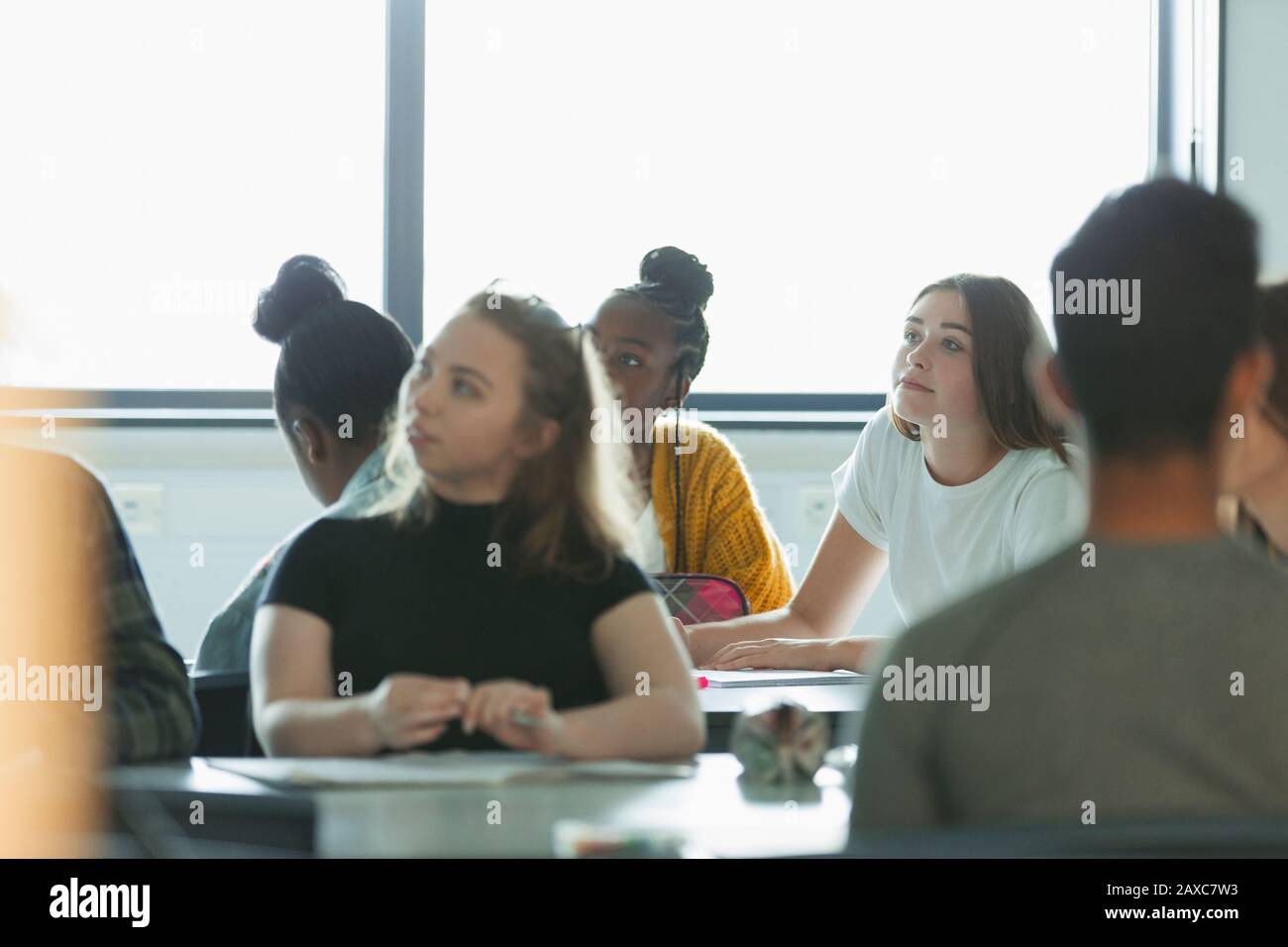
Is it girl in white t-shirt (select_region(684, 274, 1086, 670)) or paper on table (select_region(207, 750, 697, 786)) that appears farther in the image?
girl in white t-shirt (select_region(684, 274, 1086, 670))

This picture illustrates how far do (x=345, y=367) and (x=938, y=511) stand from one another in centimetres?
101

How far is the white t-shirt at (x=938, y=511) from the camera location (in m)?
1.92

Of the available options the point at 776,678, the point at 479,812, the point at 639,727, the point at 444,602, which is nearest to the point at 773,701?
the point at 639,727

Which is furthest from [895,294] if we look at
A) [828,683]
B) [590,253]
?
[828,683]

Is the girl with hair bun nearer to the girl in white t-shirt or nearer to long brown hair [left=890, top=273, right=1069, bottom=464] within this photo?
the girl in white t-shirt

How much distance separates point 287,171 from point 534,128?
1.92 ft

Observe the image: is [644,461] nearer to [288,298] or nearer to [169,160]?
[288,298]

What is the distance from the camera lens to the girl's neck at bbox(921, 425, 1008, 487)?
2080mm

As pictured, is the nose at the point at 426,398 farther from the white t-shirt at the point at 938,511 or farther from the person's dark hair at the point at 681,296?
the person's dark hair at the point at 681,296

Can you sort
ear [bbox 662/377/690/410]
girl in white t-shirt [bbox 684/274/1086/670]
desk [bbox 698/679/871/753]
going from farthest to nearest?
1. ear [bbox 662/377/690/410]
2. girl in white t-shirt [bbox 684/274/1086/670]
3. desk [bbox 698/679/871/753]

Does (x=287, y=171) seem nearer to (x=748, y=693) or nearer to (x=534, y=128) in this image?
(x=534, y=128)

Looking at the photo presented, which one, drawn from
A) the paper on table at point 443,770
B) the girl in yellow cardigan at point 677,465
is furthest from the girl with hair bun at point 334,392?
the girl in yellow cardigan at point 677,465

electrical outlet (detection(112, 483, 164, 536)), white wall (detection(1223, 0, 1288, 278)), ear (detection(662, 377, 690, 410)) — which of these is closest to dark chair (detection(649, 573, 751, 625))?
ear (detection(662, 377, 690, 410))

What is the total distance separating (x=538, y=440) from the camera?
1.04m
